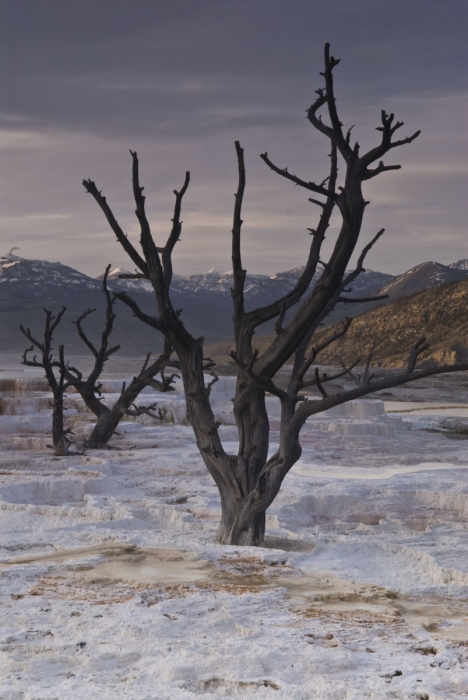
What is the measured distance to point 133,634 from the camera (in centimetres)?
366

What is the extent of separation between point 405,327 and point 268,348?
62135 millimetres

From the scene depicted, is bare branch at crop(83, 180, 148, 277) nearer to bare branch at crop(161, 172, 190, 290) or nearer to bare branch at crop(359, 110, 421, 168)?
bare branch at crop(161, 172, 190, 290)

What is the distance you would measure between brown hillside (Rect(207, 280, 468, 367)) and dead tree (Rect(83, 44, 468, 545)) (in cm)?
5045

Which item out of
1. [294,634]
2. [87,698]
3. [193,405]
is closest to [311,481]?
[193,405]

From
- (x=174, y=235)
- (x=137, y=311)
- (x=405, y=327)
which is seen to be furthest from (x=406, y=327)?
(x=137, y=311)

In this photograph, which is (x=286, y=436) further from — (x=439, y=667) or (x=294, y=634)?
(x=439, y=667)

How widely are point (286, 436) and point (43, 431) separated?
1286 cm

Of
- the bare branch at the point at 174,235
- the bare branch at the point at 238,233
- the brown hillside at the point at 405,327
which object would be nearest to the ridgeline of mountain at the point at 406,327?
the brown hillside at the point at 405,327

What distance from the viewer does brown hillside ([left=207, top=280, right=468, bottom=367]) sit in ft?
196

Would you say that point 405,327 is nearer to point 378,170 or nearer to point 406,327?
point 406,327

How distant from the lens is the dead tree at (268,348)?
20.3 ft

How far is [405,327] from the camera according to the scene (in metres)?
67.0

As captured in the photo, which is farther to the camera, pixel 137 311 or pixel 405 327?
pixel 405 327

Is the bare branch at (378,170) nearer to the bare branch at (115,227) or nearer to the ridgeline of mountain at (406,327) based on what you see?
the bare branch at (115,227)
